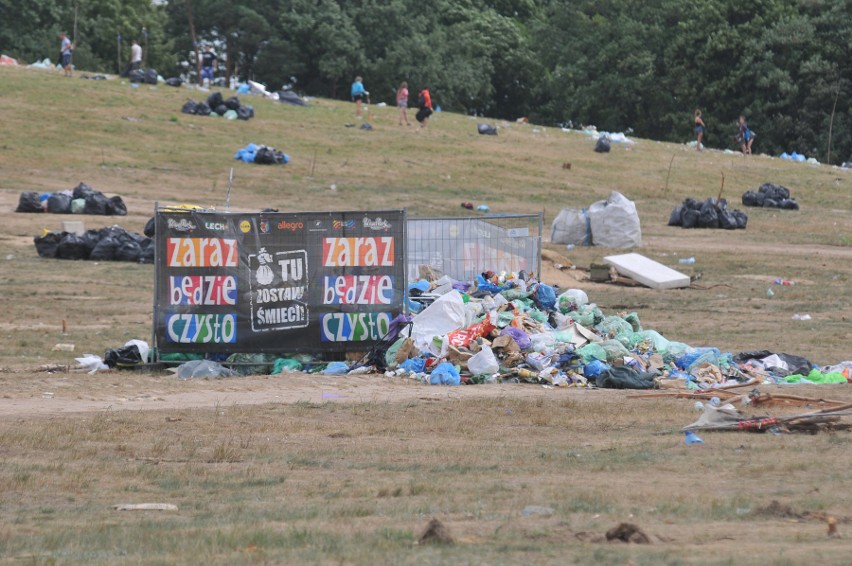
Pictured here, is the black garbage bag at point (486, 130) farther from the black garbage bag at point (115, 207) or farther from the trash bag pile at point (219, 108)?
the black garbage bag at point (115, 207)

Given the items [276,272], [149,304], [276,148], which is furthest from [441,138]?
[276,272]

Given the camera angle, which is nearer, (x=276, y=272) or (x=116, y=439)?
(x=116, y=439)

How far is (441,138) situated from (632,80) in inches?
942

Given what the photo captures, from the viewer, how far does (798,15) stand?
62.5 meters

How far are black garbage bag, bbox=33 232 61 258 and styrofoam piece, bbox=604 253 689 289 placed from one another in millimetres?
10536

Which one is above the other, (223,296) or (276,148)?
(276,148)

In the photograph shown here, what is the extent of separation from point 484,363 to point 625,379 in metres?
1.53

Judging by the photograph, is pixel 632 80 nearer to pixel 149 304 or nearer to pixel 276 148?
pixel 276 148

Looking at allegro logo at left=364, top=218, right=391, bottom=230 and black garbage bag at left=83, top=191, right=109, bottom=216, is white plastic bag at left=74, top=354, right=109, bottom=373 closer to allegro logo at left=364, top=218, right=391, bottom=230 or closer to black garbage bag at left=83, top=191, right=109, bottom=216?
allegro logo at left=364, top=218, right=391, bottom=230

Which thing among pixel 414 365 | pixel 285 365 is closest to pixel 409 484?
pixel 414 365

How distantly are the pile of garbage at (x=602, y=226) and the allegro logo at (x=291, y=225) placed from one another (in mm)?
15758

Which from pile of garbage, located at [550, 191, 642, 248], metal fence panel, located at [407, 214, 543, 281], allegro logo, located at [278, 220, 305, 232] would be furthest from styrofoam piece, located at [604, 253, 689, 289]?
allegro logo, located at [278, 220, 305, 232]

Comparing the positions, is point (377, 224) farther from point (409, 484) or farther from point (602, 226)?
point (602, 226)

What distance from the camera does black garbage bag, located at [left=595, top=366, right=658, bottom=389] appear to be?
13648 mm
